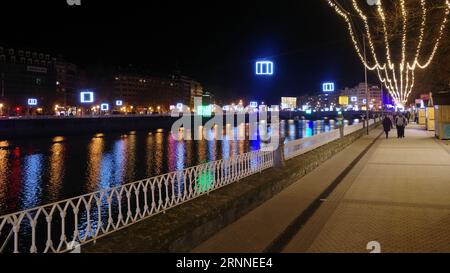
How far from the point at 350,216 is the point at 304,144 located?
27.4ft

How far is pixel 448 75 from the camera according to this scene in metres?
25.9

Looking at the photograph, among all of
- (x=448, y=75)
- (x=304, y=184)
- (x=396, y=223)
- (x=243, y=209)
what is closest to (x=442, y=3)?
(x=304, y=184)

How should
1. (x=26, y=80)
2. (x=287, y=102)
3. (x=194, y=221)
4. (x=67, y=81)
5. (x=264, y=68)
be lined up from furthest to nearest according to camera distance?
(x=67, y=81)
(x=26, y=80)
(x=287, y=102)
(x=264, y=68)
(x=194, y=221)

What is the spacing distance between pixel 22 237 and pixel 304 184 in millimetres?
7045

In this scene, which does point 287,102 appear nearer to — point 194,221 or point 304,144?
point 304,144

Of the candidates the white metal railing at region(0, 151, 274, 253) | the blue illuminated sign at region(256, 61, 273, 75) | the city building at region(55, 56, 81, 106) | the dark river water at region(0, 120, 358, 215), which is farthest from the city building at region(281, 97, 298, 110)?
the city building at region(55, 56, 81, 106)

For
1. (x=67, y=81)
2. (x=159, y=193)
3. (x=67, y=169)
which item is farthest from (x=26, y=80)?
(x=159, y=193)

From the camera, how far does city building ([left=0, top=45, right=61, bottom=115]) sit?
10338 centimetres

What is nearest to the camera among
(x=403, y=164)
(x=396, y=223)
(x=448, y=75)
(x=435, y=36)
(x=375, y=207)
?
(x=396, y=223)

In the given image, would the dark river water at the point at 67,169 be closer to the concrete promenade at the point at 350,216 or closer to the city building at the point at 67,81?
the concrete promenade at the point at 350,216

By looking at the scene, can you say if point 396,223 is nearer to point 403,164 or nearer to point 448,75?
point 403,164

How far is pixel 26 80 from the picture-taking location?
111000 millimetres

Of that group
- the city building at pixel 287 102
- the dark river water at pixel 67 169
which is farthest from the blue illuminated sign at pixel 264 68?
the city building at pixel 287 102

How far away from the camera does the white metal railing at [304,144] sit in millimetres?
14027
